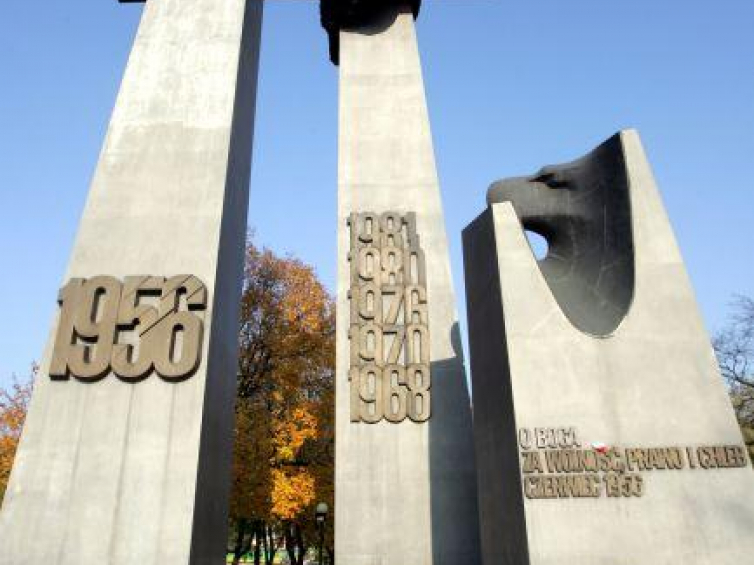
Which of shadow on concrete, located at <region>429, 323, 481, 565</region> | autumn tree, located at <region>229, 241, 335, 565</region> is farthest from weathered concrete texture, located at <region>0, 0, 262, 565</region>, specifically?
autumn tree, located at <region>229, 241, 335, 565</region>

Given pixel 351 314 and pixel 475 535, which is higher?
pixel 351 314

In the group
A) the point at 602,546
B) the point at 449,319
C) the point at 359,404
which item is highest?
Answer: the point at 449,319

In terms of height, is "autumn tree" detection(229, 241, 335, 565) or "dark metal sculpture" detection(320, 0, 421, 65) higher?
"dark metal sculpture" detection(320, 0, 421, 65)

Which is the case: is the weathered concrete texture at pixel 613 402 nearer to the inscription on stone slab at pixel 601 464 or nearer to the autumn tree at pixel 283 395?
the inscription on stone slab at pixel 601 464

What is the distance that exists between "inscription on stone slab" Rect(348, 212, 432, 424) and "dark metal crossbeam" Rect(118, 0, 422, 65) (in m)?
6.90

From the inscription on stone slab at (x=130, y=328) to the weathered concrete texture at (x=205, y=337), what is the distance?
218mm

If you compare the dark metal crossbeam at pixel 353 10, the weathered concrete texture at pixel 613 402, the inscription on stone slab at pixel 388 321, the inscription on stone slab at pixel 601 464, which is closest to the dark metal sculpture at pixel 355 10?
the dark metal crossbeam at pixel 353 10

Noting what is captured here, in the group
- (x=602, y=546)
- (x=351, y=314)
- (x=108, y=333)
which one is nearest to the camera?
(x=602, y=546)

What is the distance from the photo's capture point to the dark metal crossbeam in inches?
656

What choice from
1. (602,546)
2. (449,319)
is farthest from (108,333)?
(602,546)

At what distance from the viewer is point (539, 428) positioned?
6.10 metres

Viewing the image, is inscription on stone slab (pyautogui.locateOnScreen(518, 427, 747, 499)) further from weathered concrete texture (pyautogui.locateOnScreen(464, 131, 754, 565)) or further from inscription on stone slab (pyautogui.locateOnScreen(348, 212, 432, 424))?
inscription on stone slab (pyautogui.locateOnScreen(348, 212, 432, 424))

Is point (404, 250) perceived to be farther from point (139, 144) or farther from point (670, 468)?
point (670, 468)

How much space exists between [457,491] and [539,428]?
18.4ft
